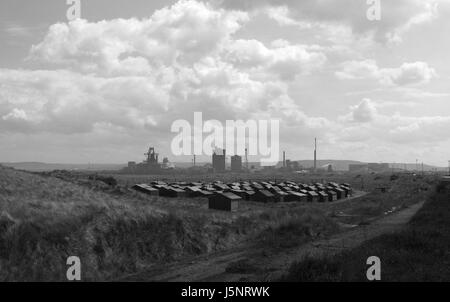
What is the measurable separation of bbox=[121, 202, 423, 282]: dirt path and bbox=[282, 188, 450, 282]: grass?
1.28 metres

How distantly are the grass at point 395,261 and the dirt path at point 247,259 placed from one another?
1.28 metres

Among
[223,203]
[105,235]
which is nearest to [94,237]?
[105,235]

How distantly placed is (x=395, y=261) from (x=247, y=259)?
19.0 feet

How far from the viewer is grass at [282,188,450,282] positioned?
46.4ft

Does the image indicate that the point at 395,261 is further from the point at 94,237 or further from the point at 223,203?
the point at 223,203

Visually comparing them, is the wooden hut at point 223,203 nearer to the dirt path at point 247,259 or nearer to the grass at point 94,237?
the grass at point 94,237

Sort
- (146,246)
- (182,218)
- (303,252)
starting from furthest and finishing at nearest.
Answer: (182,218) < (146,246) < (303,252)

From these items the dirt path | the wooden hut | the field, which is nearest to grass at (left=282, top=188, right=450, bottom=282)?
the dirt path

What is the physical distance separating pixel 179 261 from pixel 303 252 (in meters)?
5.54

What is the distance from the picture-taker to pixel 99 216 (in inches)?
884

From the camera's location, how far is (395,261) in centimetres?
1633

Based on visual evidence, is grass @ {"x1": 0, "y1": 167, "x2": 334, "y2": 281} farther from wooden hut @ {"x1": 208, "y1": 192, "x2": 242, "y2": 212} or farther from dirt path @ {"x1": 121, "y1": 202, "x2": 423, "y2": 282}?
wooden hut @ {"x1": 208, "y1": 192, "x2": 242, "y2": 212}
